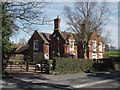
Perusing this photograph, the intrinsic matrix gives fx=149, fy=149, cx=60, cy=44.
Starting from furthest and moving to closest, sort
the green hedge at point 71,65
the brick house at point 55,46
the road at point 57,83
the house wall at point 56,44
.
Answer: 1. the house wall at point 56,44
2. the brick house at point 55,46
3. the green hedge at point 71,65
4. the road at point 57,83

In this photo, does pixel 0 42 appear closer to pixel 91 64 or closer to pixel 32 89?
pixel 32 89

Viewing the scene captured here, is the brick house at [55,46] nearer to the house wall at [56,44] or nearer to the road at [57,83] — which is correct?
the house wall at [56,44]

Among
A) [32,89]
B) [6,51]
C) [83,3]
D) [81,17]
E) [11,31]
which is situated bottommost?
[32,89]

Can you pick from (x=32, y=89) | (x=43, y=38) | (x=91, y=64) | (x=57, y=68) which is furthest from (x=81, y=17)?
(x=32, y=89)

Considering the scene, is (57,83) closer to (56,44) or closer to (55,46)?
(56,44)

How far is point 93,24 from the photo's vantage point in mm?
21094

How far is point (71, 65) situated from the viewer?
1827 cm

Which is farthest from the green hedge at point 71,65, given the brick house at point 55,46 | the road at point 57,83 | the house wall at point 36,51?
the house wall at point 36,51

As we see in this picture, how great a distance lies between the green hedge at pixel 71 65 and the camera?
16969 millimetres

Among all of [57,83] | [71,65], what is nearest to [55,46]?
[71,65]

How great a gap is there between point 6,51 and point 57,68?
5934 millimetres

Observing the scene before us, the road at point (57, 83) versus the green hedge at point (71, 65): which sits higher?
the green hedge at point (71, 65)

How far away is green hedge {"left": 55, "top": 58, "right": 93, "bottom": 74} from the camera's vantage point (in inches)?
668

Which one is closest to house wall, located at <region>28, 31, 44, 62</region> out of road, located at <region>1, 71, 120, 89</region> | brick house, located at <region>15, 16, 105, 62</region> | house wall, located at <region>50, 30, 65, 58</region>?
brick house, located at <region>15, 16, 105, 62</region>
